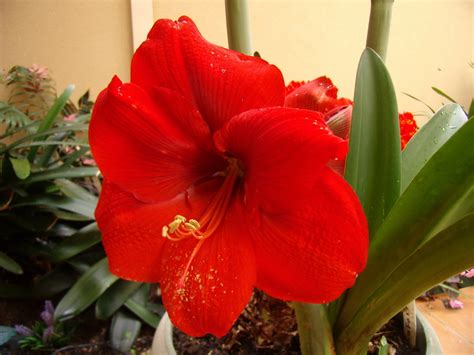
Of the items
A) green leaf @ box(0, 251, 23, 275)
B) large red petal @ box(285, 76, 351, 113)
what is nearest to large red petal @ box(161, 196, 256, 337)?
large red petal @ box(285, 76, 351, 113)

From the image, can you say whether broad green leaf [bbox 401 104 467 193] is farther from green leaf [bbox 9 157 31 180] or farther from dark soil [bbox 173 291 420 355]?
green leaf [bbox 9 157 31 180]

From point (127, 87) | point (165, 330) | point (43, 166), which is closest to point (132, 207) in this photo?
point (127, 87)

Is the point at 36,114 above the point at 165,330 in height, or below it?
below

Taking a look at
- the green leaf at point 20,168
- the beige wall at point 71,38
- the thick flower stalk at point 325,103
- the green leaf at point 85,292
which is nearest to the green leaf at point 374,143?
the thick flower stalk at point 325,103

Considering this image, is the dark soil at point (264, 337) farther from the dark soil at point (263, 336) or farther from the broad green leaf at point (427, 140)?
the broad green leaf at point (427, 140)

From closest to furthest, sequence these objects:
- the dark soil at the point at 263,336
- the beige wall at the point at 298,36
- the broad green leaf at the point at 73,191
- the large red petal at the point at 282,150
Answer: the large red petal at the point at 282,150
the dark soil at the point at 263,336
the broad green leaf at the point at 73,191
the beige wall at the point at 298,36

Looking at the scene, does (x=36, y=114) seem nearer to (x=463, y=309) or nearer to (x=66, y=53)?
(x=66, y=53)
